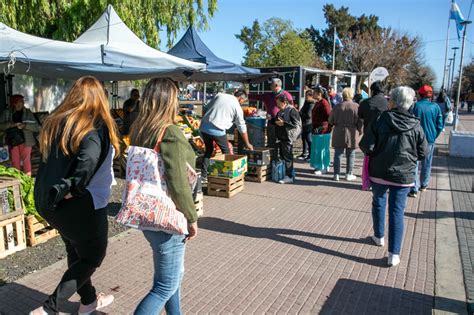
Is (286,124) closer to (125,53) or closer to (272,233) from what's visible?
(272,233)

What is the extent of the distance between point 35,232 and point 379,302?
396 cm

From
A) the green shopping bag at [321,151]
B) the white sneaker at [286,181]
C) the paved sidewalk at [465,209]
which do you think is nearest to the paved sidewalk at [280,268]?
the paved sidewalk at [465,209]

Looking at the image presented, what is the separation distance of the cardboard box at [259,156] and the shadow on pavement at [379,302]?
4410 millimetres

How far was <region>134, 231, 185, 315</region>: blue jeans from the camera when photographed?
8.34 ft

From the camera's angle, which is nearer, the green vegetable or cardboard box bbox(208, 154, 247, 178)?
the green vegetable

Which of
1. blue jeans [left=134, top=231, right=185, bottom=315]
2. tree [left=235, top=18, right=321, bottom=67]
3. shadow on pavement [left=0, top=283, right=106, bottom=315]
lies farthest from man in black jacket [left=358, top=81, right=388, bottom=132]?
tree [left=235, top=18, right=321, bottom=67]

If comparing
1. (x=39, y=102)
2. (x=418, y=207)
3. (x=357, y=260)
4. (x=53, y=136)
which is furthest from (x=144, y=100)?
(x=39, y=102)

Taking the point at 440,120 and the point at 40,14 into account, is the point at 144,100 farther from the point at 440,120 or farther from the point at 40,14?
the point at 40,14

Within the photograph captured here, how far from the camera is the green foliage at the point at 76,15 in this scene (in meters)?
9.72

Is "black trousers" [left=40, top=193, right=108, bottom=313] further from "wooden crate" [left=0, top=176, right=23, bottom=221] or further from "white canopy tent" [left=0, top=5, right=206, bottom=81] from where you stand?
"white canopy tent" [left=0, top=5, right=206, bottom=81]

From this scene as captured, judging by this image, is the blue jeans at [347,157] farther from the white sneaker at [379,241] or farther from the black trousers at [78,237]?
the black trousers at [78,237]

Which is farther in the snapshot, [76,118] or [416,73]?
[416,73]

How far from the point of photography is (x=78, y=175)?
2.63 m

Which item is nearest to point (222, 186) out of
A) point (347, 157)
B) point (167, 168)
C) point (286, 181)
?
point (286, 181)
